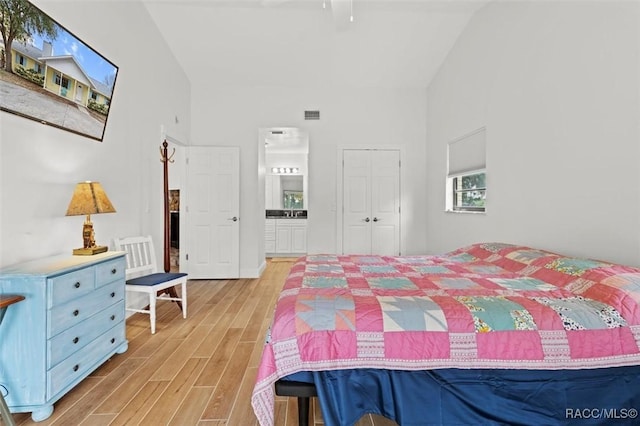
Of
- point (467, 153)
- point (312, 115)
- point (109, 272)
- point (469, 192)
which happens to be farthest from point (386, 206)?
point (109, 272)

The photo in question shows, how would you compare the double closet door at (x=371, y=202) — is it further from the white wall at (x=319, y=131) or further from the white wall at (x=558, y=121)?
the white wall at (x=558, y=121)

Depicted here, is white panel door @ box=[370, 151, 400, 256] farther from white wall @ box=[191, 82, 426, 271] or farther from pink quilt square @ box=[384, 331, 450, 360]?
pink quilt square @ box=[384, 331, 450, 360]

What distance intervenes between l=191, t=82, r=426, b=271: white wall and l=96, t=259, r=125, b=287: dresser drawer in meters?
2.49

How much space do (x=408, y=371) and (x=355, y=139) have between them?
13.3 ft

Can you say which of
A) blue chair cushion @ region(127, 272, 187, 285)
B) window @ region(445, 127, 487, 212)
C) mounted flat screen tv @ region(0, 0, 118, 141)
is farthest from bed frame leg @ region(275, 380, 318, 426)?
window @ region(445, 127, 487, 212)

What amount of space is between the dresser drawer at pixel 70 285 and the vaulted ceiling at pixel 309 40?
119 inches

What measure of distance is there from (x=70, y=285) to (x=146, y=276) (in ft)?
3.97

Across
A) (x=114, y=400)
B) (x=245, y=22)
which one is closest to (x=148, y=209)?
(x=114, y=400)

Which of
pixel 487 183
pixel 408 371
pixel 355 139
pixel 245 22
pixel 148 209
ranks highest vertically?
pixel 245 22

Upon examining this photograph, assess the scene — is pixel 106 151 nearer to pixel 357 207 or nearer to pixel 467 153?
pixel 357 207

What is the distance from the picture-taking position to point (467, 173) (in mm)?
3762

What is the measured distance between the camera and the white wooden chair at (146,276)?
8.81 ft

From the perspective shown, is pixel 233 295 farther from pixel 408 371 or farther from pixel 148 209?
pixel 408 371

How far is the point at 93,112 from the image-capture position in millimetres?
2494
